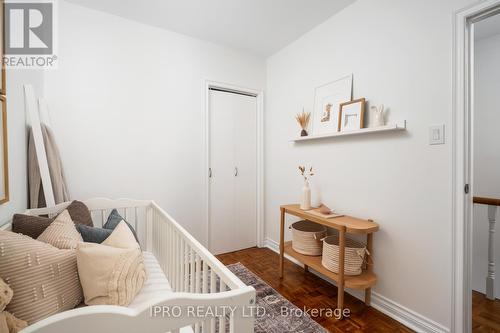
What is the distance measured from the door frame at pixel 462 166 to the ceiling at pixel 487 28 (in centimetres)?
92

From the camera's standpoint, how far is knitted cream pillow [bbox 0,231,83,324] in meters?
0.81

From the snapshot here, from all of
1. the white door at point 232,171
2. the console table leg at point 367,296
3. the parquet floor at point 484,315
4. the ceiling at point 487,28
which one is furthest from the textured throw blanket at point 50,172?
the ceiling at point 487,28

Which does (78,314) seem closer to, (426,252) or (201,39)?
(426,252)

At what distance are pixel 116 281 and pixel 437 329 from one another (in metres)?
1.87

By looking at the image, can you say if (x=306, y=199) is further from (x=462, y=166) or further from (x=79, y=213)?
(x=79, y=213)

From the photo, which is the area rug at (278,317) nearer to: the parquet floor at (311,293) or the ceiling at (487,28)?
the parquet floor at (311,293)

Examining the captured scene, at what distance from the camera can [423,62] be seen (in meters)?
1.46

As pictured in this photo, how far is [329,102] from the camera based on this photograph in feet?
6.88

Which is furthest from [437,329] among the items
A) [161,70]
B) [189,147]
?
[161,70]

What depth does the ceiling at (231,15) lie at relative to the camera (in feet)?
6.32

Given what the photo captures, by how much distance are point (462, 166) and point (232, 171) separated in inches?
81.8

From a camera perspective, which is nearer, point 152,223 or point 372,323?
point 372,323

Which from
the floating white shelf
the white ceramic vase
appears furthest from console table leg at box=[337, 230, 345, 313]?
the floating white shelf

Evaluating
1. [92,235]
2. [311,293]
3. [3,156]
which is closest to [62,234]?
[92,235]
